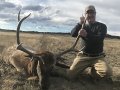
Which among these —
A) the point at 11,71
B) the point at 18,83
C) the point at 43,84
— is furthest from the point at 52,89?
the point at 11,71

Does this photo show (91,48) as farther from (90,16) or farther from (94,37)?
(90,16)

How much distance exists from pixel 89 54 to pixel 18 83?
2039 mm

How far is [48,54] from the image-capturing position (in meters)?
9.91

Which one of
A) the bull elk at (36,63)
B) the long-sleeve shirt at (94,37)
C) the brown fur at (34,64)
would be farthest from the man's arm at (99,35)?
the brown fur at (34,64)

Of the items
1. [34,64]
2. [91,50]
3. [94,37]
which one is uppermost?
[94,37]

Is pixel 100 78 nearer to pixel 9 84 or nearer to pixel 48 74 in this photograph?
pixel 48 74

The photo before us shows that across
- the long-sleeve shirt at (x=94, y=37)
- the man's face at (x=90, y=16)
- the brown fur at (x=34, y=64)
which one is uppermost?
the man's face at (x=90, y=16)

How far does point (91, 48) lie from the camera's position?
1027 cm

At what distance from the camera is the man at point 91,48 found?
33.3 ft

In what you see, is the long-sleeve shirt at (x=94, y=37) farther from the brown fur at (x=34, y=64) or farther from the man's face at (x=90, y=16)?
the brown fur at (x=34, y=64)

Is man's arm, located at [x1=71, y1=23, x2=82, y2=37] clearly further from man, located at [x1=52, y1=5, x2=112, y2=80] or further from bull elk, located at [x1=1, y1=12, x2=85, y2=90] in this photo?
bull elk, located at [x1=1, y1=12, x2=85, y2=90]

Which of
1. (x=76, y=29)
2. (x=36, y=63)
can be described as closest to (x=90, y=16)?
(x=76, y=29)

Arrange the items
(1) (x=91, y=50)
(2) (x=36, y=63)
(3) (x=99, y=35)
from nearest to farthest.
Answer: (3) (x=99, y=35) < (2) (x=36, y=63) < (1) (x=91, y=50)

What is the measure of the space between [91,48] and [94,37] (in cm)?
32
